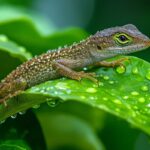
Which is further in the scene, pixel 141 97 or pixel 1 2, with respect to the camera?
pixel 1 2

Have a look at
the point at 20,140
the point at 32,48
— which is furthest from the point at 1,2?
the point at 20,140

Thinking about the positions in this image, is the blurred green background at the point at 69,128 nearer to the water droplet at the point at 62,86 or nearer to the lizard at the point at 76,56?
the lizard at the point at 76,56

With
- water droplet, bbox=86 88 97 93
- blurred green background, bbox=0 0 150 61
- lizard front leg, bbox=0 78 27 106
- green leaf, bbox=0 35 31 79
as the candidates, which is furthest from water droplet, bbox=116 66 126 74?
blurred green background, bbox=0 0 150 61

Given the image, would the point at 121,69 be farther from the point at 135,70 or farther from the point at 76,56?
the point at 76,56

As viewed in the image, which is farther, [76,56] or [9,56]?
[76,56]

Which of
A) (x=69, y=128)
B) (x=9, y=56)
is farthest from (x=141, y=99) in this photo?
(x=69, y=128)

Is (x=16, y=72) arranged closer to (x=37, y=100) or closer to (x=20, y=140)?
(x=20, y=140)
